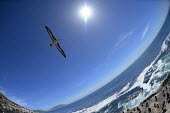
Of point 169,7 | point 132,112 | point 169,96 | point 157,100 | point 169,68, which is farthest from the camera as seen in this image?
point 169,7

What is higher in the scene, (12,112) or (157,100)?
(12,112)

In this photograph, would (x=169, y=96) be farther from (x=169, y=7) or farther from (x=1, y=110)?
(x=169, y=7)

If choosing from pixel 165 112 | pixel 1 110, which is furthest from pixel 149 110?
pixel 1 110

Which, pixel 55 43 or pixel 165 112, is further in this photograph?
pixel 55 43

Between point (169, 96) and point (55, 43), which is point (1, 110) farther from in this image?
point (169, 96)

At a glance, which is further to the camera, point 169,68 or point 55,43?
point 169,68

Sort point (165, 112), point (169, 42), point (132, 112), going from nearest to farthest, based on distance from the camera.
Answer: point (165, 112)
point (132, 112)
point (169, 42)

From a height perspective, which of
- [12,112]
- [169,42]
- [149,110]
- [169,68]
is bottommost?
[149,110]

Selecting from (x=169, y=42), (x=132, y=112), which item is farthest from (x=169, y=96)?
(x=169, y=42)

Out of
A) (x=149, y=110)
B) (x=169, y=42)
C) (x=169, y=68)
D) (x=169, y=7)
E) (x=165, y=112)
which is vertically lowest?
(x=165, y=112)
